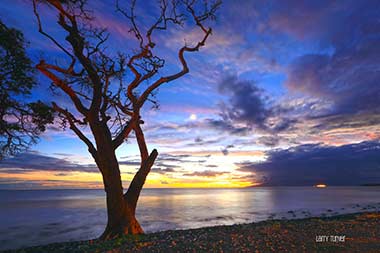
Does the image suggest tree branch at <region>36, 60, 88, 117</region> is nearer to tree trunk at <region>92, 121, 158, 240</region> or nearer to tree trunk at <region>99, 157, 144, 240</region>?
tree trunk at <region>92, 121, 158, 240</region>

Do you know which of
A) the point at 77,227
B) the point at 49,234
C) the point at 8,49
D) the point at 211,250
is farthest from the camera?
the point at 77,227

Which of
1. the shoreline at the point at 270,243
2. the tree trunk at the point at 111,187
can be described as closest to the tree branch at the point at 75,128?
the tree trunk at the point at 111,187

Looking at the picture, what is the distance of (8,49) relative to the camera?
1022 centimetres

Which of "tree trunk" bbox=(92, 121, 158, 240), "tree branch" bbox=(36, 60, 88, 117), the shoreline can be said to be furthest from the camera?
"tree trunk" bbox=(92, 121, 158, 240)

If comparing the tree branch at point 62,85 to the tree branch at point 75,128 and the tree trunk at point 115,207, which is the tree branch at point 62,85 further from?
the tree trunk at point 115,207

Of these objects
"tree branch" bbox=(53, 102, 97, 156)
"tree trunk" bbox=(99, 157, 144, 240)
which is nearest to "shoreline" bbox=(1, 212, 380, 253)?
"tree trunk" bbox=(99, 157, 144, 240)

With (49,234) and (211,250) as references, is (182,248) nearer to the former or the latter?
(211,250)

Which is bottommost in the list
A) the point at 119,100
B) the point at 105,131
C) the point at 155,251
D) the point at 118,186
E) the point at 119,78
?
the point at 155,251

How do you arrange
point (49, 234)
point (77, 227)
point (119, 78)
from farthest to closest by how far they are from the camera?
point (77, 227) < point (49, 234) < point (119, 78)

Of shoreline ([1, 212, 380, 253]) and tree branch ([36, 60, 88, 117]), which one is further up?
tree branch ([36, 60, 88, 117])

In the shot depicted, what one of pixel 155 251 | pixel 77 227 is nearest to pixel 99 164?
pixel 155 251

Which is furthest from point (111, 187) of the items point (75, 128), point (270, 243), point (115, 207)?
point (270, 243)

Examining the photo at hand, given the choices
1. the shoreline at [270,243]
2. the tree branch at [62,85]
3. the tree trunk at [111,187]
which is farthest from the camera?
the tree trunk at [111,187]

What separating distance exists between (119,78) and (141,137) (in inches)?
112
